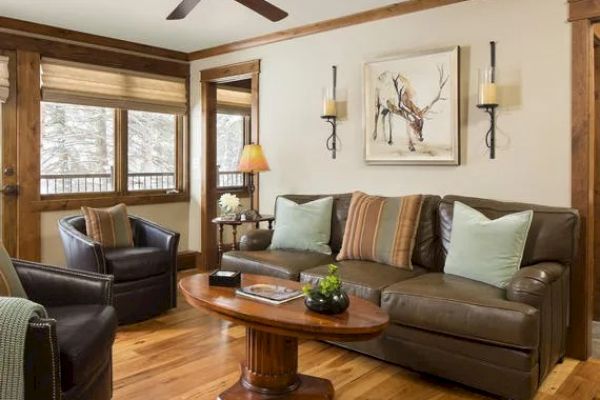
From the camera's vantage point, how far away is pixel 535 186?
337 cm

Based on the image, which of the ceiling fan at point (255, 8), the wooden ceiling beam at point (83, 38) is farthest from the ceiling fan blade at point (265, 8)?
the wooden ceiling beam at point (83, 38)

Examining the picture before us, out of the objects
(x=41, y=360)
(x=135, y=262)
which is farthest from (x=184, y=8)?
(x=41, y=360)

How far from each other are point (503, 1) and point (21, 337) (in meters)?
3.39

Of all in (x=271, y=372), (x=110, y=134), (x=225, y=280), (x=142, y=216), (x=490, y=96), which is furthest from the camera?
(x=142, y=216)

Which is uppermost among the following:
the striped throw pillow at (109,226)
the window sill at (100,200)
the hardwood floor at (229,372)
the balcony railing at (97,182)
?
the balcony railing at (97,182)

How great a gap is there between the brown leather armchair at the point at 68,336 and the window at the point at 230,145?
399cm

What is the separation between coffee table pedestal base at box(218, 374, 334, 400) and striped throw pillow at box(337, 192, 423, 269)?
1094 millimetres

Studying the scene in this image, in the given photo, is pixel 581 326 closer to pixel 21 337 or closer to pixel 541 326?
pixel 541 326

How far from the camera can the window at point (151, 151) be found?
213 inches

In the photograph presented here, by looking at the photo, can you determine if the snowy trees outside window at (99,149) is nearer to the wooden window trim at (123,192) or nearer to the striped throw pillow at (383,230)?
the wooden window trim at (123,192)

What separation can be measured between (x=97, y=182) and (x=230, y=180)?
192 centimetres

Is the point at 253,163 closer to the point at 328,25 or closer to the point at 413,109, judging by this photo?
the point at 328,25

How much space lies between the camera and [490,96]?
3.41 meters

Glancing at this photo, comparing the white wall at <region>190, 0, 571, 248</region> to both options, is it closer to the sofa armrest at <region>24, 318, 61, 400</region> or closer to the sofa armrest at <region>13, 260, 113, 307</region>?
the sofa armrest at <region>13, 260, 113, 307</region>
